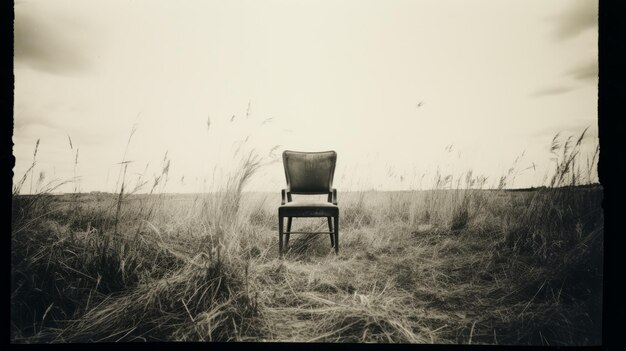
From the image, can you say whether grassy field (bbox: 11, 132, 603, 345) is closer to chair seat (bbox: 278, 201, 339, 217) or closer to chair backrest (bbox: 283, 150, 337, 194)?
chair seat (bbox: 278, 201, 339, 217)

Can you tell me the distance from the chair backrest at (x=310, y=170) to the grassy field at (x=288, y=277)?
0.46 meters

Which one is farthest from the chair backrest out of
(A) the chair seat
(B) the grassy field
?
(B) the grassy field

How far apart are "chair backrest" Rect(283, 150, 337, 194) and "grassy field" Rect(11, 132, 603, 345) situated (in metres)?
0.46

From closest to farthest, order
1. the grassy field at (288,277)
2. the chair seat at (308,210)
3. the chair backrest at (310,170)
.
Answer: the grassy field at (288,277)
the chair seat at (308,210)
the chair backrest at (310,170)

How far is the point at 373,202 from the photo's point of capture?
405 centimetres

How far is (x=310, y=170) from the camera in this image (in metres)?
3.31

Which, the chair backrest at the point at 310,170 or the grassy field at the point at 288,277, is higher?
the chair backrest at the point at 310,170

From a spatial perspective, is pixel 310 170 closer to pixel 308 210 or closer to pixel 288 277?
pixel 308 210

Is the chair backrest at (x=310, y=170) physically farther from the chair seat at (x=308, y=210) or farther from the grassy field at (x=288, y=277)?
the grassy field at (x=288, y=277)

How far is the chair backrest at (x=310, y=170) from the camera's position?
10.8 ft

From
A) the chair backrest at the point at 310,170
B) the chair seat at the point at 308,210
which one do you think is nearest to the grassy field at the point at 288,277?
the chair seat at the point at 308,210

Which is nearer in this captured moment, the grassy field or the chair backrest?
the grassy field

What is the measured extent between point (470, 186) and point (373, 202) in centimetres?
96

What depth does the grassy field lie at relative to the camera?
5.76ft
